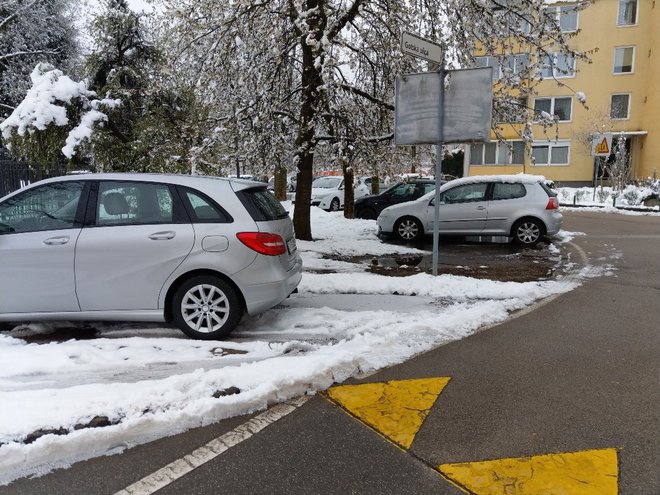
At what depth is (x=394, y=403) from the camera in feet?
12.5

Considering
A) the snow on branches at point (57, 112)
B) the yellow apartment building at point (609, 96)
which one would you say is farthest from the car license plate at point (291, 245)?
the yellow apartment building at point (609, 96)

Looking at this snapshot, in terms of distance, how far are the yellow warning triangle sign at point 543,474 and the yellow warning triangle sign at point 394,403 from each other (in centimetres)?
46

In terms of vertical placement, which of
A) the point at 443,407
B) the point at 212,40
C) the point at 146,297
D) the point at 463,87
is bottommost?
the point at 443,407

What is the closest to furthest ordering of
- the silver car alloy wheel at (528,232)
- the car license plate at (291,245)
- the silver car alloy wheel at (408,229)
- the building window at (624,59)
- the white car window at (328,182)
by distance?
the car license plate at (291,245) → the silver car alloy wheel at (528,232) → the silver car alloy wheel at (408,229) → the white car window at (328,182) → the building window at (624,59)

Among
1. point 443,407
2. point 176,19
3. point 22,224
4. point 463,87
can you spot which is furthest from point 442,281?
point 176,19

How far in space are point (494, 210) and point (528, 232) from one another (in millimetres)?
879

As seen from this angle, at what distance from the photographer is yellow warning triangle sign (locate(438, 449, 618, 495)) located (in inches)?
109

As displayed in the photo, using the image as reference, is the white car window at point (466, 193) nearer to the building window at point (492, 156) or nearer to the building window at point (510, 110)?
the building window at point (510, 110)

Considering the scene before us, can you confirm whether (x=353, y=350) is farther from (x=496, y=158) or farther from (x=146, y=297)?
(x=496, y=158)

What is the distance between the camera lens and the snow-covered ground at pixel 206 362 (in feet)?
11.0

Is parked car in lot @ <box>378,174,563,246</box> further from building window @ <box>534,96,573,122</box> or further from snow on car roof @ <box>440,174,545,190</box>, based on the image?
building window @ <box>534,96,573,122</box>

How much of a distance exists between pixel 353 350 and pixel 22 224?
3528 mm

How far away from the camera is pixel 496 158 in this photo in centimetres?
3441

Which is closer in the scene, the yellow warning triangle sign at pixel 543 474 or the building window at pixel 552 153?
the yellow warning triangle sign at pixel 543 474
